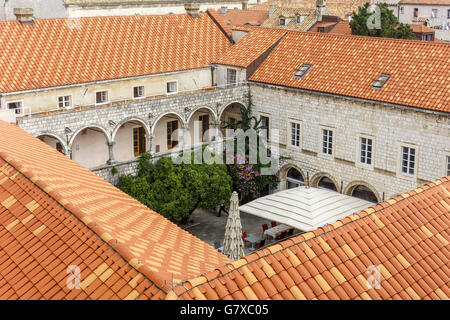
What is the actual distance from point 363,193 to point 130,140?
41.3 feet

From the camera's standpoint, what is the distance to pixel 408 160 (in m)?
28.6

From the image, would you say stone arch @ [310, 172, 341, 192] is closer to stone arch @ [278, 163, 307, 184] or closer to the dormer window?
stone arch @ [278, 163, 307, 184]

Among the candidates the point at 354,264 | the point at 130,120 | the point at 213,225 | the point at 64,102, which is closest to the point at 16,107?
the point at 64,102

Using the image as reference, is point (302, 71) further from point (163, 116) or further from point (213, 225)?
point (213, 225)

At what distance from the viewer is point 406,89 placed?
28188 millimetres

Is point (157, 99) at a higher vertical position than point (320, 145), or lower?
higher

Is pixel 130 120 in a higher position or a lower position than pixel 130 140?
higher

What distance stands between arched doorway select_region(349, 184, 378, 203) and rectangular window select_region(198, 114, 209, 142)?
9.40 metres

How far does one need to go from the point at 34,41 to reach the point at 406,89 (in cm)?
1848

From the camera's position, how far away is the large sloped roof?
26.1 metres
